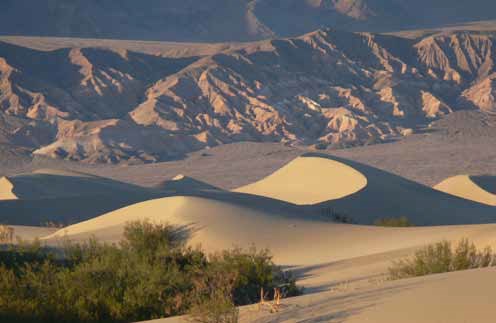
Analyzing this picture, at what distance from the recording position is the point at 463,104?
362ft

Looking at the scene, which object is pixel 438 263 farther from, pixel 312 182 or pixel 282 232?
pixel 312 182

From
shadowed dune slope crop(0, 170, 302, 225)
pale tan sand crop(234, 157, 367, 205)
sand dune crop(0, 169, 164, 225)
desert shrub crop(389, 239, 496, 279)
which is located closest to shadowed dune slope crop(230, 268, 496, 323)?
desert shrub crop(389, 239, 496, 279)

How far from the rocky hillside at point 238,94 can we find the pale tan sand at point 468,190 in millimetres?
36157

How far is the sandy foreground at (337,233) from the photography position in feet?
34.6

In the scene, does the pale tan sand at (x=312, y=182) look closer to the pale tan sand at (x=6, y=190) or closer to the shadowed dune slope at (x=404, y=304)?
the pale tan sand at (x=6, y=190)

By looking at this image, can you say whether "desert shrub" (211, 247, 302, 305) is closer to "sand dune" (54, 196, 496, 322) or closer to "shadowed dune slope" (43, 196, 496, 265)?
"sand dune" (54, 196, 496, 322)

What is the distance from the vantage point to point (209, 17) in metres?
188

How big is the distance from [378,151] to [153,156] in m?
18.7

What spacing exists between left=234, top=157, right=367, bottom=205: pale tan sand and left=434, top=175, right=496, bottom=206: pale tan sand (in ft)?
21.3

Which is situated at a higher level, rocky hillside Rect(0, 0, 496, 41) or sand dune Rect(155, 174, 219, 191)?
rocky hillside Rect(0, 0, 496, 41)

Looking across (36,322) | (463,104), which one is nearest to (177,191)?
(36,322)

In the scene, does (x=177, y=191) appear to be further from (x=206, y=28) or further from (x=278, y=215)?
(x=206, y=28)

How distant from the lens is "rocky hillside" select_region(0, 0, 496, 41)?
550 ft

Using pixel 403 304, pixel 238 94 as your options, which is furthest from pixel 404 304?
pixel 238 94
